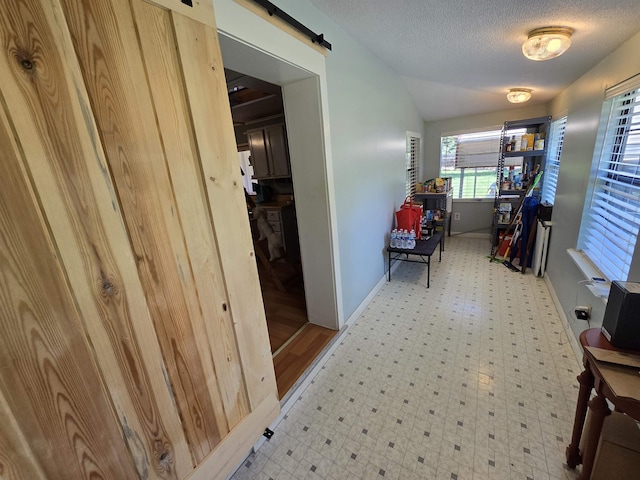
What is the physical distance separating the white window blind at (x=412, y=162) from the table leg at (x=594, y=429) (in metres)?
3.20

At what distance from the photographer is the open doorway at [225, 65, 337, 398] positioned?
6.84 feet

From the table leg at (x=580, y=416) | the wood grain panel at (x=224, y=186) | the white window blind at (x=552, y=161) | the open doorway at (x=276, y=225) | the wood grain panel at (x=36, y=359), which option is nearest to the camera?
the wood grain panel at (x=36, y=359)

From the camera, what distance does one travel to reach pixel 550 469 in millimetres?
1212

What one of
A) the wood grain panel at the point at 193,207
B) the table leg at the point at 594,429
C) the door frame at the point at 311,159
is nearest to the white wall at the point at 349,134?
the door frame at the point at 311,159

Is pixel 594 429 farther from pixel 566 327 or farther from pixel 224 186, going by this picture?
pixel 224 186

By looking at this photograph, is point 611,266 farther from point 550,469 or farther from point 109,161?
point 109,161

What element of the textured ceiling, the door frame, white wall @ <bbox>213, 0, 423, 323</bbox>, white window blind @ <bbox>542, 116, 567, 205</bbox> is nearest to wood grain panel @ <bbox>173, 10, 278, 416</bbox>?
white wall @ <bbox>213, 0, 423, 323</bbox>

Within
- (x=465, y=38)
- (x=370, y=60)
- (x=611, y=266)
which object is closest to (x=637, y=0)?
(x=465, y=38)

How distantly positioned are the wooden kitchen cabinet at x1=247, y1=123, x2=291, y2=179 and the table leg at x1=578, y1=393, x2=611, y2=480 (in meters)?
3.51

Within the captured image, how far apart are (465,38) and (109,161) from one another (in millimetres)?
2293

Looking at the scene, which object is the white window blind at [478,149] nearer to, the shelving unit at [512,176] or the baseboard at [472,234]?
the shelving unit at [512,176]

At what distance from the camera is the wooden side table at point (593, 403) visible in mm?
868

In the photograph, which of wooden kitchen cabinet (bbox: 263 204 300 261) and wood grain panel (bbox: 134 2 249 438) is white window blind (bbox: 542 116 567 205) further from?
wood grain panel (bbox: 134 2 249 438)

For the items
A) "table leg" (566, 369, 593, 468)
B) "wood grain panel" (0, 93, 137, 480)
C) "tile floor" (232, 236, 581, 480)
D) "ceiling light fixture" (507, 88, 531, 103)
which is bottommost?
"tile floor" (232, 236, 581, 480)
